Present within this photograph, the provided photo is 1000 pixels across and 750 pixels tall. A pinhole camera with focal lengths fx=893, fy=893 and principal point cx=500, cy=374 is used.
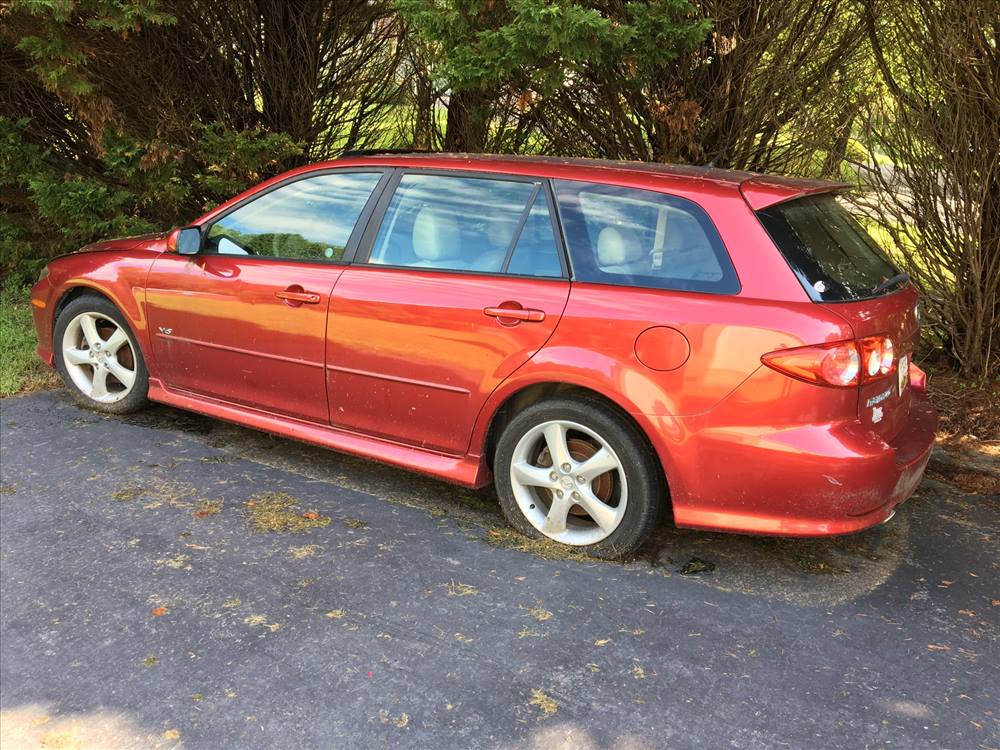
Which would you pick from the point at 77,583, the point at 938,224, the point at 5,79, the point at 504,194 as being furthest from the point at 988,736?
the point at 5,79

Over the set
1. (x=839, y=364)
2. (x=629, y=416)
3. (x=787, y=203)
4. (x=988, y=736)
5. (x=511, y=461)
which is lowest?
(x=988, y=736)

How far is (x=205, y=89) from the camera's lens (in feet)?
25.2

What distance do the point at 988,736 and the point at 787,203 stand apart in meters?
2.02

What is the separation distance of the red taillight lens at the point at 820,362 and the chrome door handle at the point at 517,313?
0.92 metres

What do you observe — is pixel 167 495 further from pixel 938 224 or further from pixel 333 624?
pixel 938 224

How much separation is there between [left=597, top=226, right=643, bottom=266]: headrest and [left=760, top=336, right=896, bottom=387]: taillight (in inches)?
27.7

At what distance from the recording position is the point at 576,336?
11.8 ft

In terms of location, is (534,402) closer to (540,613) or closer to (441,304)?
(441,304)

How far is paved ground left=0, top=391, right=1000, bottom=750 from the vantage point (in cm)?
275

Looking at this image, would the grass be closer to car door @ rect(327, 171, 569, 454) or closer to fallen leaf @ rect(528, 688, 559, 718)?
car door @ rect(327, 171, 569, 454)

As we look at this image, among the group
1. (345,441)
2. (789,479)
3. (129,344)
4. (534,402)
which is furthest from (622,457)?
(129,344)

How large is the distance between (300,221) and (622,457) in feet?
6.76

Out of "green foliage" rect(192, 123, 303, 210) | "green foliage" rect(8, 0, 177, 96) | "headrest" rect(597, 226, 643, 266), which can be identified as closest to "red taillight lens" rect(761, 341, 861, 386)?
"headrest" rect(597, 226, 643, 266)

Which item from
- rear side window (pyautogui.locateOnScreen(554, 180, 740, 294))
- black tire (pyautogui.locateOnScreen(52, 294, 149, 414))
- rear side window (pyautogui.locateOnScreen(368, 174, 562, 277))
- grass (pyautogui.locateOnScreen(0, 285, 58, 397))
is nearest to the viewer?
rear side window (pyautogui.locateOnScreen(554, 180, 740, 294))
